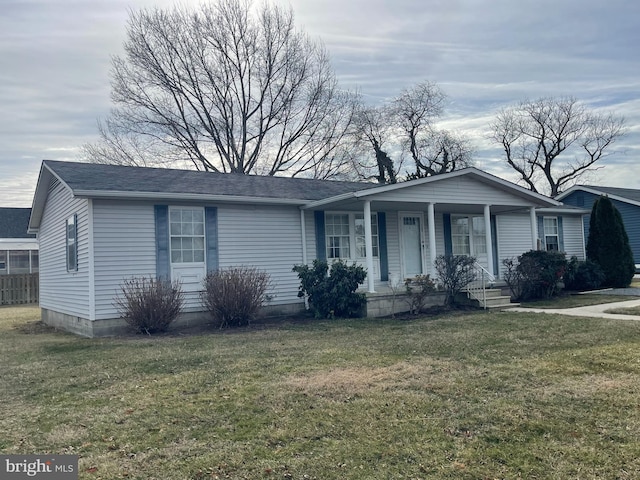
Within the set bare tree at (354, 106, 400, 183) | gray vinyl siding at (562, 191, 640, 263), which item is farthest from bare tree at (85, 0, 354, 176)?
gray vinyl siding at (562, 191, 640, 263)

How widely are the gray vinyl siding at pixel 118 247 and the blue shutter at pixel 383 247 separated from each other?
656 cm

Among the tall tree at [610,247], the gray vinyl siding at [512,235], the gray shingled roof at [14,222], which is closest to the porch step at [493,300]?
the gray vinyl siding at [512,235]

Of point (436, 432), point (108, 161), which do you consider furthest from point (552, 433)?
point (108, 161)

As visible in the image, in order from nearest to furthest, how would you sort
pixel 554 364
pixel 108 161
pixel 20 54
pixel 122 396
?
pixel 122 396 < pixel 554 364 < pixel 20 54 < pixel 108 161

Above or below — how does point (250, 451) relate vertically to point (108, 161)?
below

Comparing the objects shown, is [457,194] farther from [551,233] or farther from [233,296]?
[551,233]

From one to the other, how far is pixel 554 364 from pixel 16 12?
9.96 m

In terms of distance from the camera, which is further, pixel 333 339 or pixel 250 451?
pixel 333 339

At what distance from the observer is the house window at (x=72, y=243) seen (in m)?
12.1

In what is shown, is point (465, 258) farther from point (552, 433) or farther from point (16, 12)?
point (16, 12)

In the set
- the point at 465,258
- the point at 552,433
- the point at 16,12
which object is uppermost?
the point at 16,12

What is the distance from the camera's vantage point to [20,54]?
36.9 feet

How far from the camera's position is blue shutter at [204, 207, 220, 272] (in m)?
12.6

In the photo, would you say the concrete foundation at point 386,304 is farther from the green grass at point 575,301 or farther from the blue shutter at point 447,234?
the blue shutter at point 447,234
